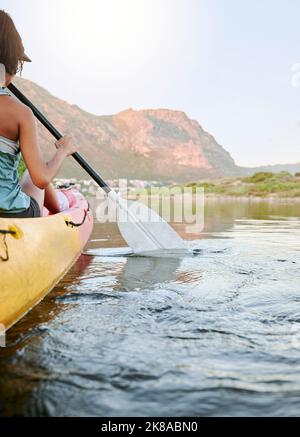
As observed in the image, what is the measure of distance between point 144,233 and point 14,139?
314 cm

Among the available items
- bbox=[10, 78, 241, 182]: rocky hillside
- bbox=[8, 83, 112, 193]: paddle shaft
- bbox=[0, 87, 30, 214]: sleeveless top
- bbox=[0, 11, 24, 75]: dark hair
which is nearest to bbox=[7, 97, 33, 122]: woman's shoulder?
bbox=[0, 87, 30, 214]: sleeveless top

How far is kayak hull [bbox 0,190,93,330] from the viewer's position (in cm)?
237

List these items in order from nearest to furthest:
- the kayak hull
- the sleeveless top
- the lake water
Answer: the lake water, the kayak hull, the sleeveless top

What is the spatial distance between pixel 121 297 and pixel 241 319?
38.0 inches

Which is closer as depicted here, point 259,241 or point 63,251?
point 63,251

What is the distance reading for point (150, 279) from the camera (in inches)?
162

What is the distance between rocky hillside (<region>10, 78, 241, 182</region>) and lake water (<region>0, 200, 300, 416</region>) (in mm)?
128589

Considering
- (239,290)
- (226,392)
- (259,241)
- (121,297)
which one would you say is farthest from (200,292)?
(259,241)

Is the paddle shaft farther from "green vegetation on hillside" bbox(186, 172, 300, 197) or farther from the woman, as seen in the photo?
"green vegetation on hillside" bbox(186, 172, 300, 197)

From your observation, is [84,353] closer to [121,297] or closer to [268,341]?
[268,341]

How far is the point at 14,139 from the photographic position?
2.92 meters

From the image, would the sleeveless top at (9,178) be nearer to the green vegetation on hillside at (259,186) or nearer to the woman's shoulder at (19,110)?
the woman's shoulder at (19,110)

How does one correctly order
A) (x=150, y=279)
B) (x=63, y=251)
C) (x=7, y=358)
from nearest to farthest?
(x=7, y=358)
(x=63, y=251)
(x=150, y=279)

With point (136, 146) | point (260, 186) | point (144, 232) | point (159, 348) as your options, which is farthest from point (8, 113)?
point (136, 146)
